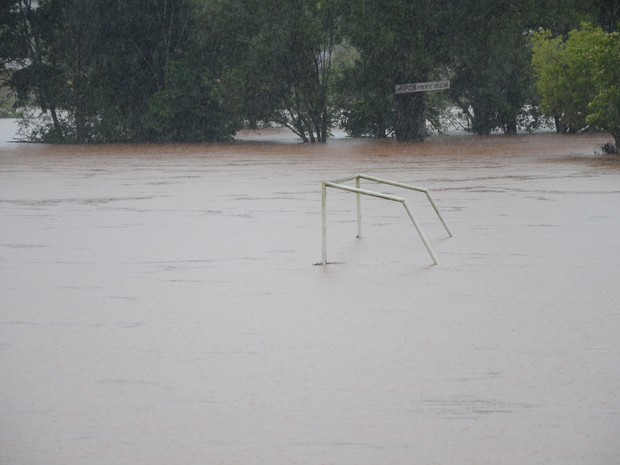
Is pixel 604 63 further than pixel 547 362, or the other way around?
pixel 604 63

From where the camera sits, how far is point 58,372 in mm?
6867

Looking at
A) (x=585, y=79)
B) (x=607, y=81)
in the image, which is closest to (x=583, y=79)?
(x=585, y=79)

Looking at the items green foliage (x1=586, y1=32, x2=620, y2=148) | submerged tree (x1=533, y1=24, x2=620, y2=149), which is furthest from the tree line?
green foliage (x1=586, y1=32, x2=620, y2=148)

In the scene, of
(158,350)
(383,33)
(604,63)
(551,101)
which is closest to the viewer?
(158,350)

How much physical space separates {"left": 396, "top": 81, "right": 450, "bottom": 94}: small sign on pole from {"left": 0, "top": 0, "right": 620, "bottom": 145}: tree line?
1.45ft

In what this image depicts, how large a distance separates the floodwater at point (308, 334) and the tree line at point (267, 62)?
19594 mm

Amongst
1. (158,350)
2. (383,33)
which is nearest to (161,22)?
(383,33)

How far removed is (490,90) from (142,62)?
11.7 meters

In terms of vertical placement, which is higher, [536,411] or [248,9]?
[248,9]

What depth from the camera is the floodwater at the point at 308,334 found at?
5543mm

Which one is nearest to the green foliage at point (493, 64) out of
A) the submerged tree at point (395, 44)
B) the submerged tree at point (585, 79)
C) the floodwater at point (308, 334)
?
the submerged tree at point (395, 44)

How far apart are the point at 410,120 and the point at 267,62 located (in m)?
4.77

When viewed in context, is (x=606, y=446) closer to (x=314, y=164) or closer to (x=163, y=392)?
(x=163, y=392)

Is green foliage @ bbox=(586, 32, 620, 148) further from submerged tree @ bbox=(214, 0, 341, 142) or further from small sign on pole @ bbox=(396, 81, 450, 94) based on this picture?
submerged tree @ bbox=(214, 0, 341, 142)
